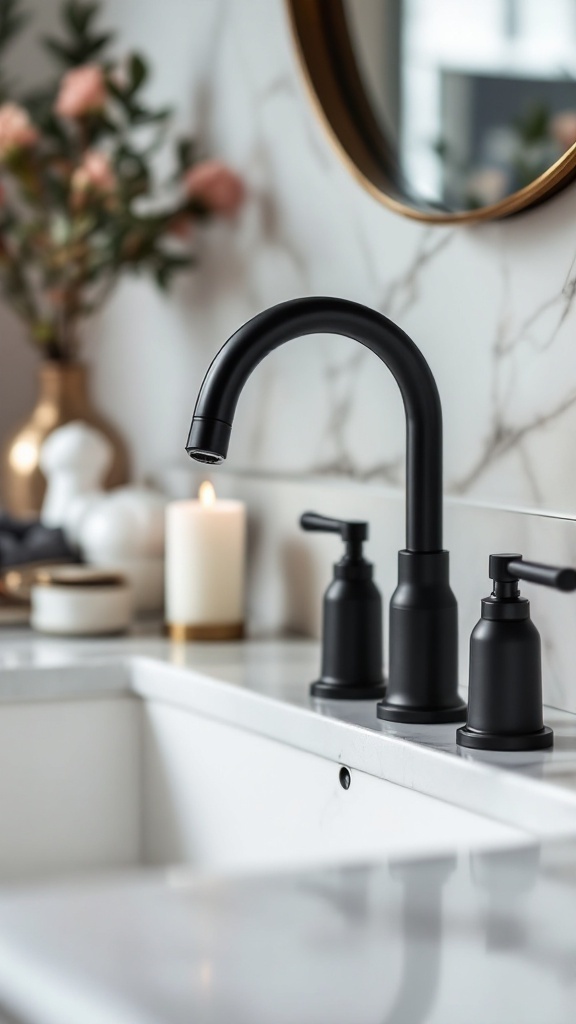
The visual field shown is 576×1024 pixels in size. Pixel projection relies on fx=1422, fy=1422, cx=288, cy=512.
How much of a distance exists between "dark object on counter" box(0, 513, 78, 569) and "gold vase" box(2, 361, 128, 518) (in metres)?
0.21


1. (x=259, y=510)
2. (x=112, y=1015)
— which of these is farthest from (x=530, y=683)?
(x=259, y=510)

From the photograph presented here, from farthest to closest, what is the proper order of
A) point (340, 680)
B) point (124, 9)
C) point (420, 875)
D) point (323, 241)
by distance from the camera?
point (124, 9) → point (323, 241) → point (340, 680) → point (420, 875)

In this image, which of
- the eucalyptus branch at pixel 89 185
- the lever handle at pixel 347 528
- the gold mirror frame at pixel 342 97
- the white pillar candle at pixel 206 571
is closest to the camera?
the lever handle at pixel 347 528

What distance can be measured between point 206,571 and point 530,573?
52 centimetres

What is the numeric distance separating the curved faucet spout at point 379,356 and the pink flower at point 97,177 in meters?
0.70

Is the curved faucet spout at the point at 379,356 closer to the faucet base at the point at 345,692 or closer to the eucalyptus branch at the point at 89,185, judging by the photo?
the faucet base at the point at 345,692

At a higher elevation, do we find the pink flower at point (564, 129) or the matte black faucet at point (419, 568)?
the pink flower at point (564, 129)

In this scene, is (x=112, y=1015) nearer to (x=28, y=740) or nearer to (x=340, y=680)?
(x=340, y=680)

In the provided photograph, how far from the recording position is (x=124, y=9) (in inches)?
65.1

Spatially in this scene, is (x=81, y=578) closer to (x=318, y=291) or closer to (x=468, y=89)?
(x=318, y=291)

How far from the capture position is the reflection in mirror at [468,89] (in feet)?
3.18

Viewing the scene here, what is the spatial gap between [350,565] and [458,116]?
13.8 inches

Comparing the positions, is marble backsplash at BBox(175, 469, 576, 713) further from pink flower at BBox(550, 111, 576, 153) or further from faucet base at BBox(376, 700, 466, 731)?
pink flower at BBox(550, 111, 576, 153)

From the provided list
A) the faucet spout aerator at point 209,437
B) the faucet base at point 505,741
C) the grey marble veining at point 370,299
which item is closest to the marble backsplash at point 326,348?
the grey marble veining at point 370,299
